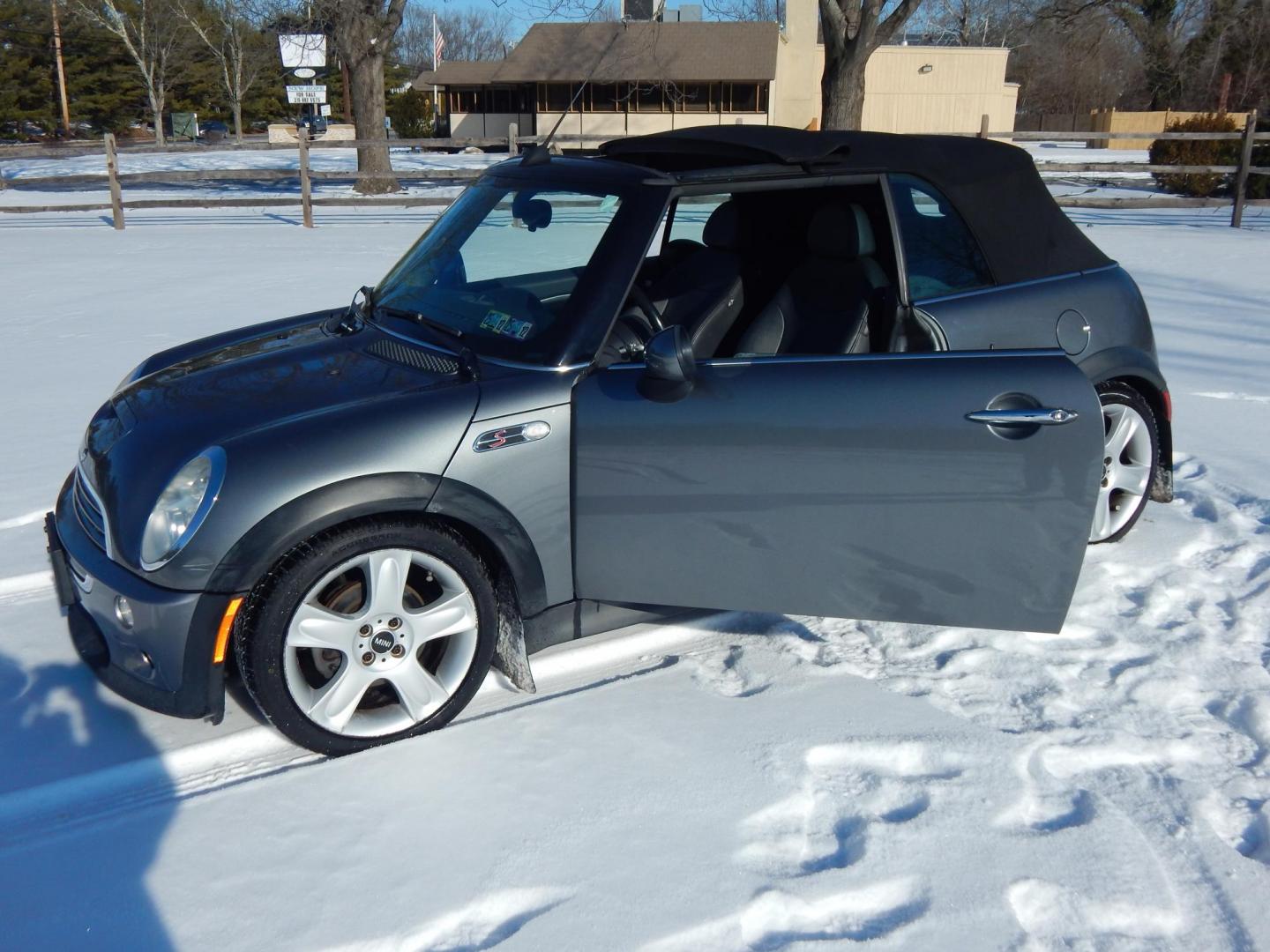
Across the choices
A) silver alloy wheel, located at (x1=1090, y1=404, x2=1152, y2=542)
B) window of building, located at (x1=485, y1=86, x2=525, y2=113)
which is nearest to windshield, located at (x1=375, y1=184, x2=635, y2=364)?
→ silver alloy wheel, located at (x1=1090, y1=404, x2=1152, y2=542)

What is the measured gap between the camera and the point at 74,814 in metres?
2.92

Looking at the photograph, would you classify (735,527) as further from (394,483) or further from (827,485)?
(394,483)

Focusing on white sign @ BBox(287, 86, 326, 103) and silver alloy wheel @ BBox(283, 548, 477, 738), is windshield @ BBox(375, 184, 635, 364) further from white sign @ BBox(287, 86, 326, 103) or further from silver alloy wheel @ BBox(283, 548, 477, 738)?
white sign @ BBox(287, 86, 326, 103)

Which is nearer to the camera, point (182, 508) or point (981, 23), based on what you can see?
point (182, 508)

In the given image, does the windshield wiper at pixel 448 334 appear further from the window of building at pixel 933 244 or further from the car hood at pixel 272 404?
the window of building at pixel 933 244

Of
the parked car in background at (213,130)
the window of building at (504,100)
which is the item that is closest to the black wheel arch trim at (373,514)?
the window of building at (504,100)

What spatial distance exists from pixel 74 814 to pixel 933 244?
3.29m

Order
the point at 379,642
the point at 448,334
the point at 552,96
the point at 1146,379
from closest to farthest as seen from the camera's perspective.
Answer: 1. the point at 379,642
2. the point at 448,334
3. the point at 1146,379
4. the point at 552,96

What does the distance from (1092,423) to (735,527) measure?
1.10 meters

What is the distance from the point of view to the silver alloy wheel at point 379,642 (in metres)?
3.00

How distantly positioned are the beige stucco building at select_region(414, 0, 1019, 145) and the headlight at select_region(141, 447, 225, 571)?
40401 mm

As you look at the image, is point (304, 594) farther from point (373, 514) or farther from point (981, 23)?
point (981, 23)

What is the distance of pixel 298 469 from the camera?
2.89 m

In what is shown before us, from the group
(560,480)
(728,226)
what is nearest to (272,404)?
(560,480)
